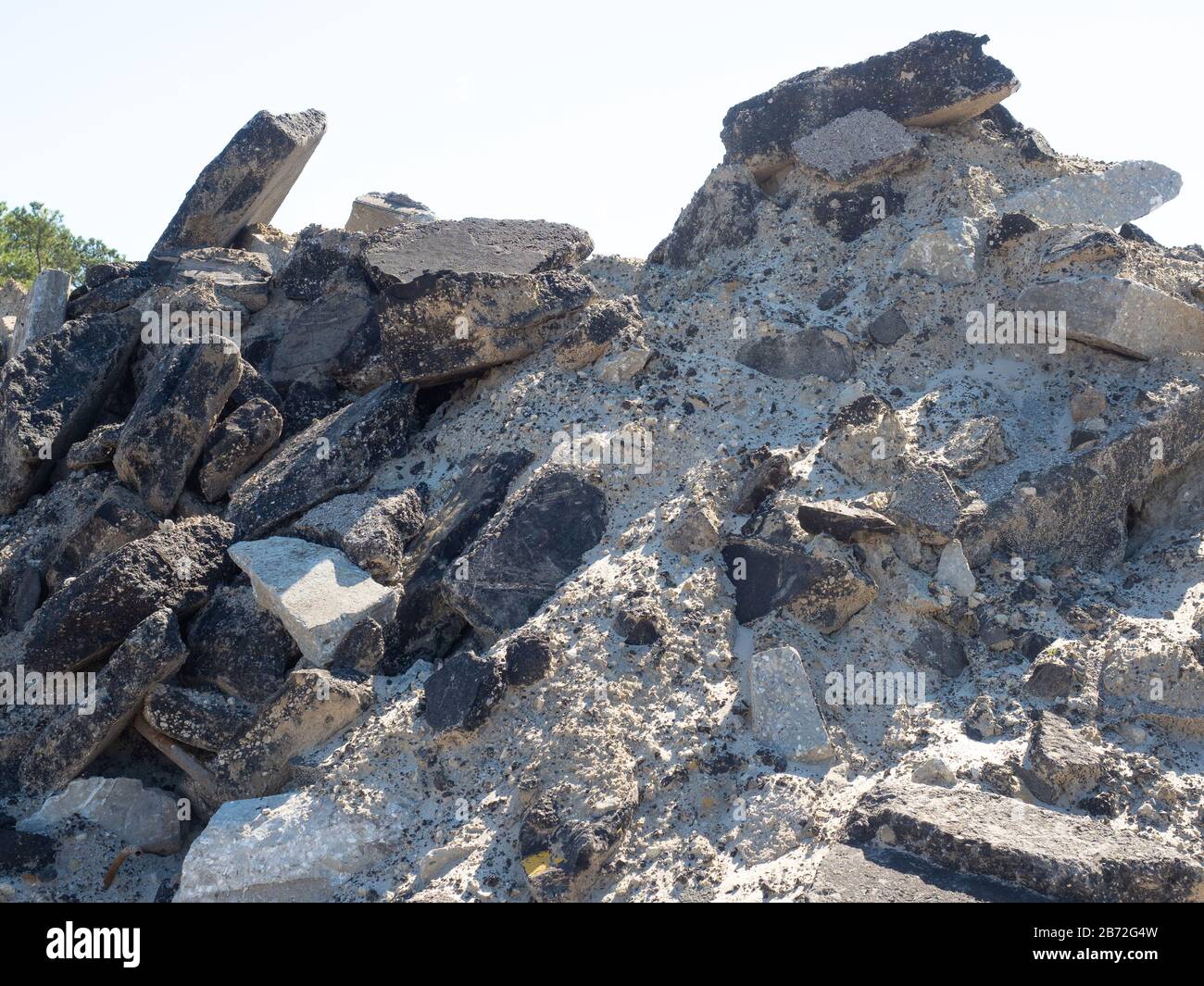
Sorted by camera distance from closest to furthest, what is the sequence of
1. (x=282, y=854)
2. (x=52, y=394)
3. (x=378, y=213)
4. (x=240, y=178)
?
(x=282, y=854), (x=52, y=394), (x=240, y=178), (x=378, y=213)

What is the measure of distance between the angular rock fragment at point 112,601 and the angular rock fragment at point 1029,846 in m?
3.93

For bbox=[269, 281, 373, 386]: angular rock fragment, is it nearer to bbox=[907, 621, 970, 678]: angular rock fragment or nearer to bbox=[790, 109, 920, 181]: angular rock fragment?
bbox=[790, 109, 920, 181]: angular rock fragment

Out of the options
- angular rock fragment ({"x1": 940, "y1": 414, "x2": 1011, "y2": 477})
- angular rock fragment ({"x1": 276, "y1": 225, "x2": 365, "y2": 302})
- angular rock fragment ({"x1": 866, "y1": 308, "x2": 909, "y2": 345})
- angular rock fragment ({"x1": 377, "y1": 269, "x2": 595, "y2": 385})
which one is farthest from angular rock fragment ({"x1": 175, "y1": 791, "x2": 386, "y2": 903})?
angular rock fragment ({"x1": 276, "y1": 225, "x2": 365, "y2": 302})

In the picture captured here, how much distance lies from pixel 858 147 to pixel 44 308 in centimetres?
637

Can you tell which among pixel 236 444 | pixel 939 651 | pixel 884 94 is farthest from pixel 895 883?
pixel 884 94

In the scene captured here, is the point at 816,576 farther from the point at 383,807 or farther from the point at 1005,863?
the point at 383,807

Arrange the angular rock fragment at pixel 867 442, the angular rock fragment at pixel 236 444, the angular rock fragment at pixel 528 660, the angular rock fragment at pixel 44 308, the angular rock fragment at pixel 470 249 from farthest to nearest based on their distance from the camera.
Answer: the angular rock fragment at pixel 44 308 → the angular rock fragment at pixel 470 249 → the angular rock fragment at pixel 236 444 → the angular rock fragment at pixel 867 442 → the angular rock fragment at pixel 528 660

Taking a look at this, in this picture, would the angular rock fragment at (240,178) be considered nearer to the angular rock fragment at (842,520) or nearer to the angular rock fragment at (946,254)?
the angular rock fragment at (946,254)

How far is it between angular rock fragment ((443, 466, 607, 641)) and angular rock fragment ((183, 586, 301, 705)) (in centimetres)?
94

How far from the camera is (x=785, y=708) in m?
5.09

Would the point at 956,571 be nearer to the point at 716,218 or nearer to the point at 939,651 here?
the point at 939,651
